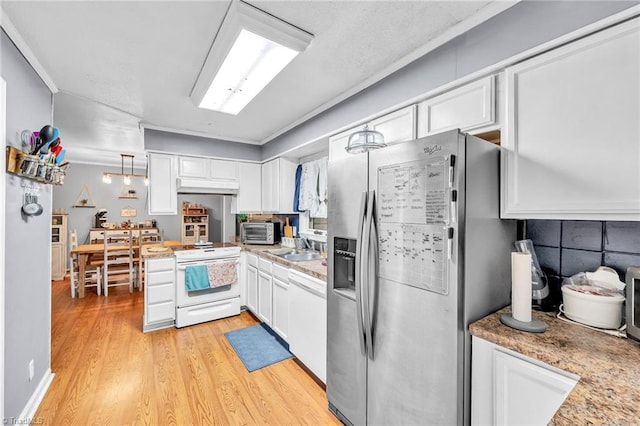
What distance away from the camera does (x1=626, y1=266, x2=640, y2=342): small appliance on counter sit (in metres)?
1.06

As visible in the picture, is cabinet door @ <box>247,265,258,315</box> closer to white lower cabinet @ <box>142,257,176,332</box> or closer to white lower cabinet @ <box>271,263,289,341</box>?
white lower cabinet @ <box>271,263,289,341</box>

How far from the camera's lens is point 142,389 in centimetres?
216

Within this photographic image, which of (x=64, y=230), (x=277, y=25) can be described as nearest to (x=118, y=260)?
(x=64, y=230)

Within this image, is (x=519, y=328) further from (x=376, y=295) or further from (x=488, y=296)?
(x=376, y=295)

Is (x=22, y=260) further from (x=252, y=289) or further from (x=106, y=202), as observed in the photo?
(x=106, y=202)

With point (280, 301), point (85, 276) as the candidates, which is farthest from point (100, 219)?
point (280, 301)

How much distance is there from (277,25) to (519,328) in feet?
6.36

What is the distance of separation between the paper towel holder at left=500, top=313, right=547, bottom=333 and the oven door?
10.1ft

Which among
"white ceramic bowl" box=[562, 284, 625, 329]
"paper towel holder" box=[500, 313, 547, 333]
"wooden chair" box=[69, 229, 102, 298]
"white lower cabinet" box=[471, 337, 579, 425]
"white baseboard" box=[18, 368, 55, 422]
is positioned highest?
"white ceramic bowl" box=[562, 284, 625, 329]

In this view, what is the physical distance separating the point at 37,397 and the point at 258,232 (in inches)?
101

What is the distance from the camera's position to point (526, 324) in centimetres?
122

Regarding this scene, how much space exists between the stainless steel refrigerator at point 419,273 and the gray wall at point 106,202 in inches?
189

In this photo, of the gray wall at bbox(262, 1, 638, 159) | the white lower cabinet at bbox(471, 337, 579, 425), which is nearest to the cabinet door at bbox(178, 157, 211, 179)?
the gray wall at bbox(262, 1, 638, 159)

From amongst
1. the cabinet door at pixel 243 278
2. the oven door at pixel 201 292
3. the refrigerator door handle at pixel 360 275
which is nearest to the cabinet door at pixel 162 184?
the oven door at pixel 201 292
